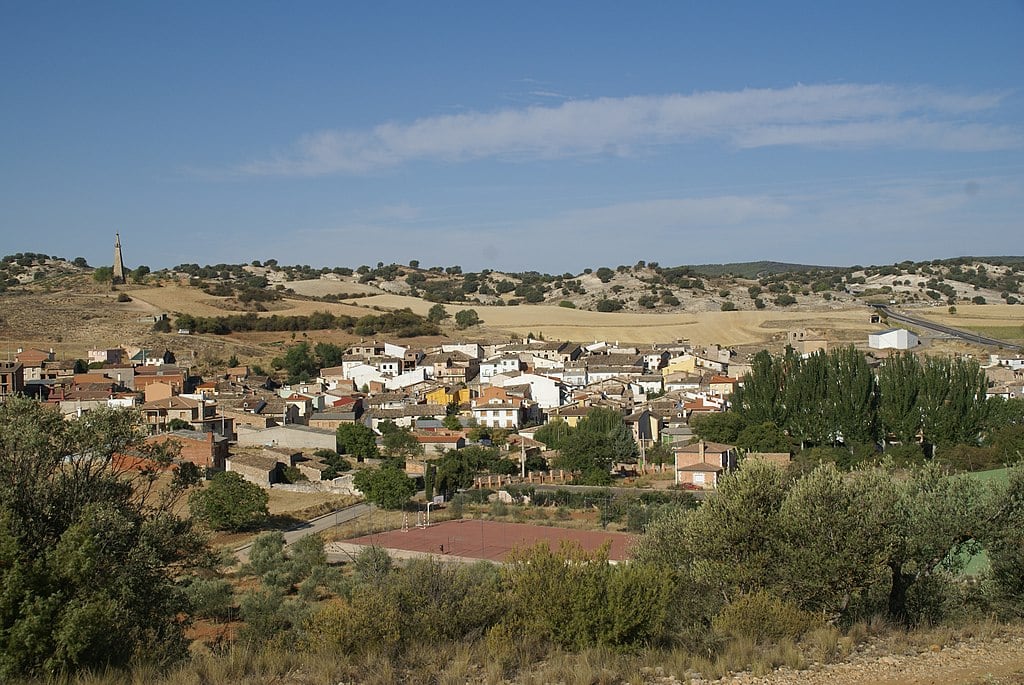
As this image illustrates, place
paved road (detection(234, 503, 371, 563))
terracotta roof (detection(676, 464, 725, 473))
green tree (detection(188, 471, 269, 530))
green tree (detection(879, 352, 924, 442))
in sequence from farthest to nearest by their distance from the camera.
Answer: green tree (detection(879, 352, 924, 442))
terracotta roof (detection(676, 464, 725, 473))
green tree (detection(188, 471, 269, 530))
paved road (detection(234, 503, 371, 563))

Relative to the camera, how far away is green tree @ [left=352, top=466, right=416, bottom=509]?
32.4 m

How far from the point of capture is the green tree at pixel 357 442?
4162 cm

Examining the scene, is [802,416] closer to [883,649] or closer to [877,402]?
[877,402]

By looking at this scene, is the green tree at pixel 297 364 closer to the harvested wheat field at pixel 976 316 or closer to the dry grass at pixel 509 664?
the harvested wheat field at pixel 976 316

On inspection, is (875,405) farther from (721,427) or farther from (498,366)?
(498,366)

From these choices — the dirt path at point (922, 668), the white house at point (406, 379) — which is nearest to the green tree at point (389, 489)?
the dirt path at point (922, 668)

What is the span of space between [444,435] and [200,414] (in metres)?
11.9

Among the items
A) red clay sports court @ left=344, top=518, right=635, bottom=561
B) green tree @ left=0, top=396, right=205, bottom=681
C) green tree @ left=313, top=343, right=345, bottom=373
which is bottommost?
red clay sports court @ left=344, top=518, right=635, bottom=561

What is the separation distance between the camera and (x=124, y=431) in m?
11.3

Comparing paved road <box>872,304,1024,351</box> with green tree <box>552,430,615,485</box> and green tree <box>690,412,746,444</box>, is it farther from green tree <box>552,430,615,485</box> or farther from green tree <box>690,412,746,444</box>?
green tree <box>552,430,615,485</box>

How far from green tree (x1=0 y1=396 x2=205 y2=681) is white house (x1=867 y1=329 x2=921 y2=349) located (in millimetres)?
59926

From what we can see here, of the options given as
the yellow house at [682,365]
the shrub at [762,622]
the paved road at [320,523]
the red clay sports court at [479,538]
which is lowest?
the paved road at [320,523]

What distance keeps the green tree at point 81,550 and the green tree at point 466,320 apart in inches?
2981

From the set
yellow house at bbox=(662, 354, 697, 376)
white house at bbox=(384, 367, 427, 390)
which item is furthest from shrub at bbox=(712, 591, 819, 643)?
yellow house at bbox=(662, 354, 697, 376)
